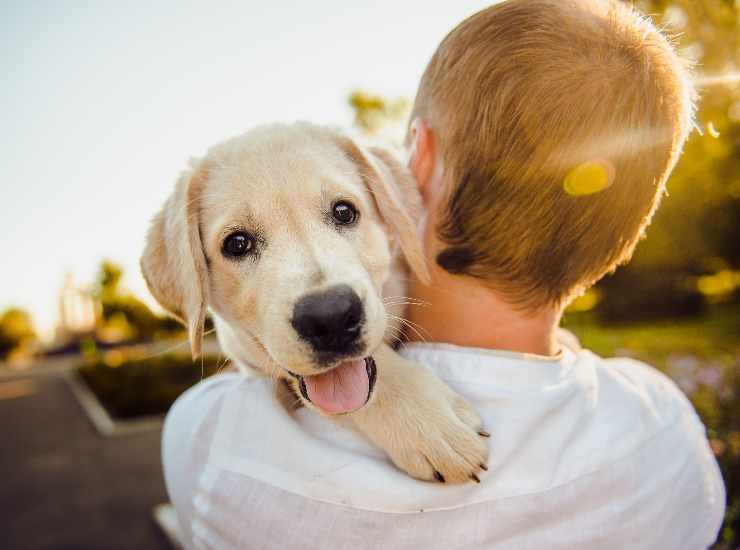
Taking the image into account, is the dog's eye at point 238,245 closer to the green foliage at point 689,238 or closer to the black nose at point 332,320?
the black nose at point 332,320

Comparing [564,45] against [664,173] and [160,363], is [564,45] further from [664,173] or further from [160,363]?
[160,363]

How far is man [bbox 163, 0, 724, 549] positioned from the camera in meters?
1.74

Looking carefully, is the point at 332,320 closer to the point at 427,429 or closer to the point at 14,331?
the point at 427,429

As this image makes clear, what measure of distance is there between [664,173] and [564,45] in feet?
2.05

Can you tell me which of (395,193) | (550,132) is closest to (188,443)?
(395,193)

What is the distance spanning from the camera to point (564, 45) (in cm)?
186

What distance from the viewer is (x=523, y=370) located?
1946 millimetres

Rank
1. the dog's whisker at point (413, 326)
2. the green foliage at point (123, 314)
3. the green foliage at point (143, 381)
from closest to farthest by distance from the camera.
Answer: the dog's whisker at point (413, 326), the green foliage at point (143, 381), the green foliage at point (123, 314)

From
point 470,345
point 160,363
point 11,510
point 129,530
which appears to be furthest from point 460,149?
→ point 160,363

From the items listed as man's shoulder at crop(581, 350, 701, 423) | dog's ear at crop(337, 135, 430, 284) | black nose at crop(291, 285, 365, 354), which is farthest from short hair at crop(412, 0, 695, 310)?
black nose at crop(291, 285, 365, 354)

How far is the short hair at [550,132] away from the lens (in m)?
1.86

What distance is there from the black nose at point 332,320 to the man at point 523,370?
0.86ft

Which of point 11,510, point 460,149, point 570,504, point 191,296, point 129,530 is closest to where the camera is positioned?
point 570,504

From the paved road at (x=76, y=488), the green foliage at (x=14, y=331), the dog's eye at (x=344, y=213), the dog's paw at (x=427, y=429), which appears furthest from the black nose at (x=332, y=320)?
the green foliage at (x=14, y=331)
